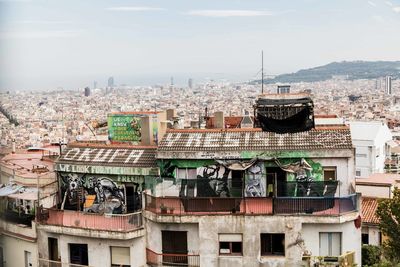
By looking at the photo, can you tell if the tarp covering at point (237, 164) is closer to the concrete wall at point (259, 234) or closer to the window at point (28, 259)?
the concrete wall at point (259, 234)

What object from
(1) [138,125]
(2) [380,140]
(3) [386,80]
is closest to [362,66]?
(3) [386,80]

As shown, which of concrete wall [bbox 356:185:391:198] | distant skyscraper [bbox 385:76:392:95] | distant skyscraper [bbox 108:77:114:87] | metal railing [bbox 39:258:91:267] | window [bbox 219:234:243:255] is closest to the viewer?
window [bbox 219:234:243:255]

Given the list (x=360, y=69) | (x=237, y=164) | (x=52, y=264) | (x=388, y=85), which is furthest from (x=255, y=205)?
(x=360, y=69)

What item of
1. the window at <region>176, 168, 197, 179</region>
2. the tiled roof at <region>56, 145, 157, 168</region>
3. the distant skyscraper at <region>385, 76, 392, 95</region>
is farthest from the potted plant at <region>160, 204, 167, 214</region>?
the distant skyscraper at <region>385, 76, 392, 95</region>

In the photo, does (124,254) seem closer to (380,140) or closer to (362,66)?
(380,140)

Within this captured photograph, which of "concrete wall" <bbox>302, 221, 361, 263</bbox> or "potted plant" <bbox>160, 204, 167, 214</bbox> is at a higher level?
"potted plant" <bbox>160, 204, 167, 214</bbox>

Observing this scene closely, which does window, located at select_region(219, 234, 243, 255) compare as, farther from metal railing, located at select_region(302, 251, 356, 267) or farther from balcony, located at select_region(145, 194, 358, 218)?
metal railing, located at select_region(302, 251, 356, 267)

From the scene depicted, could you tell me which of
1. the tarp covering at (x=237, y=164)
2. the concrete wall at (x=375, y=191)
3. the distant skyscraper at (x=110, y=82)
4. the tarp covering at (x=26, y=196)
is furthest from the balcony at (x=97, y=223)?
the distant skyscraper at (x=110, y=82)

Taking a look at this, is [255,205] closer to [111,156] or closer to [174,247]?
[174,247]

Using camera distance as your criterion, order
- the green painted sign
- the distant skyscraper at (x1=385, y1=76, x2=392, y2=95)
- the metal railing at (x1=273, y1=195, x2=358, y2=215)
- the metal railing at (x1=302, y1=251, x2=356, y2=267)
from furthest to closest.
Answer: the distant skyscraper at (x1=385, y1=76, x2=392, y2=95) → the green painted sign → the metal railing at (x1=273, y1=195, x2=358, y2=215) → the metal railing at (x1=302, y1=251, x2=356, y2=267)
